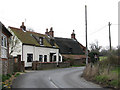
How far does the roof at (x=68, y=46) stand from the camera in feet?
138

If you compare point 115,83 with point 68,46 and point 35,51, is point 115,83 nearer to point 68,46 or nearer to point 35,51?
point 35,51

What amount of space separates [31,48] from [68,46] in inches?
616

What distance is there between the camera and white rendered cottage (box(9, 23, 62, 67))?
2838 cm

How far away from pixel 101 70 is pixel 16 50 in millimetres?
17443

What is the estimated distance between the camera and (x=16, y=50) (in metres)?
28.6

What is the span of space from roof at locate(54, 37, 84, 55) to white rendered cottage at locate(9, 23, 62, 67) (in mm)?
4947

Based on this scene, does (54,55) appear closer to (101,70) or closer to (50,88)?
(101,70)

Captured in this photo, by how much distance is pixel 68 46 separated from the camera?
144 ft

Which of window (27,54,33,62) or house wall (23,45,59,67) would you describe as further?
window (27,54,33,62)

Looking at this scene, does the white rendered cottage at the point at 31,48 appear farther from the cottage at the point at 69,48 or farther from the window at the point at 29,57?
the cottage at the point at 69,48

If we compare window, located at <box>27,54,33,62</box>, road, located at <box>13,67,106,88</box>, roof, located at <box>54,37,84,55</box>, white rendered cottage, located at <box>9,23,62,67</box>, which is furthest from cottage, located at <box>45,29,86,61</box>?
road, located at <box>13,67,106,88</box>

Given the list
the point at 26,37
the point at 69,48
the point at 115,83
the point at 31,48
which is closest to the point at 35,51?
the point at 31,48

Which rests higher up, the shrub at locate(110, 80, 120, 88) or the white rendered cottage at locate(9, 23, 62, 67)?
the white rendered cottage at locate(9, 23, 62, 67)

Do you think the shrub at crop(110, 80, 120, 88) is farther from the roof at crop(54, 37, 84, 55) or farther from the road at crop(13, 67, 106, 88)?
the roof at crop(54, 37, 84, 55)
